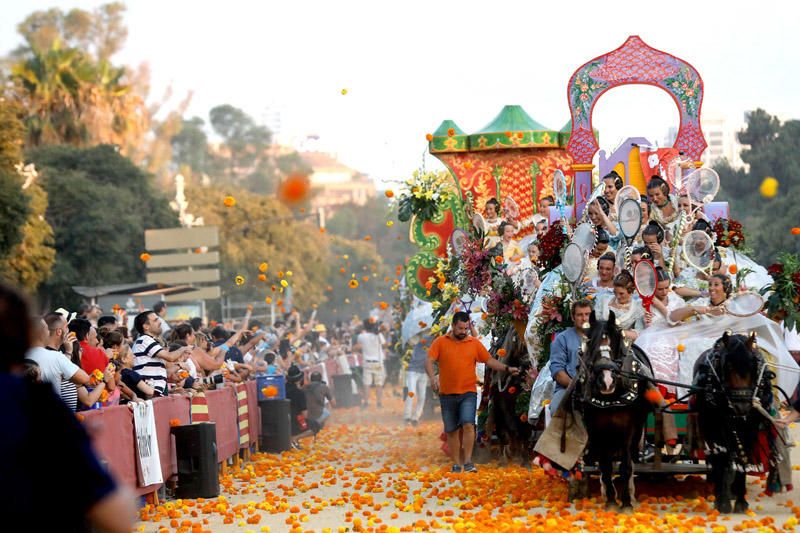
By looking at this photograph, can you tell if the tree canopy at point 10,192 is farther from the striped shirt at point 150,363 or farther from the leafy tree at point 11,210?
the striped shirt at point 150,363

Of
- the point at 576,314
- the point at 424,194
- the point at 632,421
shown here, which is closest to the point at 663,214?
the point at 576,314

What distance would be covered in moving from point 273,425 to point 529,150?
244 inches

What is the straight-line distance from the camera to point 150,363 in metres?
13.7

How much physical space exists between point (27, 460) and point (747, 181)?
163ft

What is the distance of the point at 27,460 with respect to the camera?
4.05 m

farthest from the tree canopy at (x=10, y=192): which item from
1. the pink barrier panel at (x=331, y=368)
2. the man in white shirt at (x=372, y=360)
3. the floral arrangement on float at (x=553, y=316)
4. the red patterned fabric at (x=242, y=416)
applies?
the floral arrangement on float at (x=553, y=316)

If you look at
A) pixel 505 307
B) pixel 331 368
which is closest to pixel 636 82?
pixel 505 307

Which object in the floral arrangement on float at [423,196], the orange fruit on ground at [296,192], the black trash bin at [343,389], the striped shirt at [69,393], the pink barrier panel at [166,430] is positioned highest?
the orange fruit on ground at [296,192]

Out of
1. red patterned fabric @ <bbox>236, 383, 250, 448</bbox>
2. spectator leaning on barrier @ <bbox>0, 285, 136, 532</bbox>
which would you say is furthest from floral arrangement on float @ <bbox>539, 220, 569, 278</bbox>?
spectator leaning on barrier @ <bbox>0, 285, 136, 532</bbox>

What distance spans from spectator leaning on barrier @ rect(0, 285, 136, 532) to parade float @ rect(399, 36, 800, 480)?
26.4ft

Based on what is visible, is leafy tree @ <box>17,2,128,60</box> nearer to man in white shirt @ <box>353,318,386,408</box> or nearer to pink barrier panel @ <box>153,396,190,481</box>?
man in white shirt @ <box>353,318,386,408</box>

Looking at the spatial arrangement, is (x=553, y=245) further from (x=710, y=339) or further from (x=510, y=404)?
(x=710, y=339)

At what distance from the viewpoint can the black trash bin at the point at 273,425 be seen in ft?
62.0

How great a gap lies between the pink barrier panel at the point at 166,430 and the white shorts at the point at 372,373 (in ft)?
55.9
